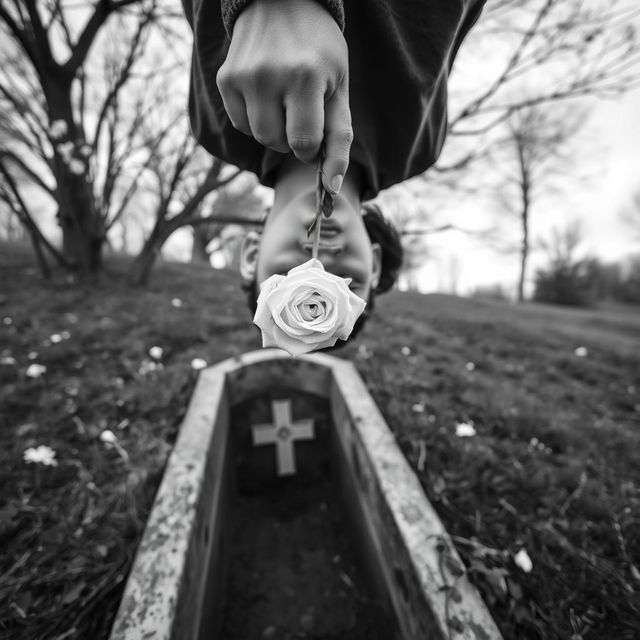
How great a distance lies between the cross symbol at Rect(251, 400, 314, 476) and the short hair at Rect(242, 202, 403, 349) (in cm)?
114

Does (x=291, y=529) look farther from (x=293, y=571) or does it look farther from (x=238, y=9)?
(x=238, y=9)

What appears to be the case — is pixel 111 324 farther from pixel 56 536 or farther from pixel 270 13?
pixel 270 13

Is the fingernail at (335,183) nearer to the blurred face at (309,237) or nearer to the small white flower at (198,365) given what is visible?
the blurred face at (309,237)

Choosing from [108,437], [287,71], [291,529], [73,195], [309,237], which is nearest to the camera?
[287,71]

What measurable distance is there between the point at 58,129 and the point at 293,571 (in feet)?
19.6

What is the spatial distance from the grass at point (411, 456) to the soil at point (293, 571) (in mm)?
800

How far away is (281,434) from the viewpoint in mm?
2527

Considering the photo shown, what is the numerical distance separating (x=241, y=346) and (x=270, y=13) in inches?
120

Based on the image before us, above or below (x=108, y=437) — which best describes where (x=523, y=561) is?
below

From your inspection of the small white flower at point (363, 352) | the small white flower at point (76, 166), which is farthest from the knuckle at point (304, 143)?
the small white flower at point (76, 166)

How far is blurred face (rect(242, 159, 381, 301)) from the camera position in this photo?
3.75ft

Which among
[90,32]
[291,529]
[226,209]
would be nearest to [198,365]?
[291,529]

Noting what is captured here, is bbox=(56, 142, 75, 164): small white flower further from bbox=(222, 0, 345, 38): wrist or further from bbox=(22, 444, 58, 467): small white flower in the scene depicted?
bbox=(222, 0, 345, 38): wrist

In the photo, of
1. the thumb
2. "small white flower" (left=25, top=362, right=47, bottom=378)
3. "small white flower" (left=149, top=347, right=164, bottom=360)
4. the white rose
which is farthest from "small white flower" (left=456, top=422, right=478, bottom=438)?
"small white flower" (left=25, top=362, right=47, bottom=378)
